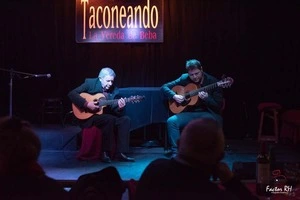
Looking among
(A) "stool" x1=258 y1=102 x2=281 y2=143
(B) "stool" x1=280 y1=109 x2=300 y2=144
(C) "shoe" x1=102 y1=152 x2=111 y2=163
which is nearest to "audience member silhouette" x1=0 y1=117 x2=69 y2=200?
(C) "shoe" x1=102 y1=152 x2=111 y2=163

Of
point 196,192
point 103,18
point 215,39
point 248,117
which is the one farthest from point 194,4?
point 196,192

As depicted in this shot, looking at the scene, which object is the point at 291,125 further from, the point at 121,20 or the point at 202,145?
the point at 202,145

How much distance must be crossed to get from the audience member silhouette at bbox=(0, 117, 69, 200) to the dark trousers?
14.3 ft

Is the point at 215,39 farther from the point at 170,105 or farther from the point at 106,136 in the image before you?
the point at 106,136

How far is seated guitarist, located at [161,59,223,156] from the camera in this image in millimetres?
6633

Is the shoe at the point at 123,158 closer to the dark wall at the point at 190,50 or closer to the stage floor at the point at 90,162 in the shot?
the stage floor at the point at 90,162

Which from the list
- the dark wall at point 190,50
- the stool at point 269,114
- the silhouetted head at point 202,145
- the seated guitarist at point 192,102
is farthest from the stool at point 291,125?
the silhouetted head at point 202,145

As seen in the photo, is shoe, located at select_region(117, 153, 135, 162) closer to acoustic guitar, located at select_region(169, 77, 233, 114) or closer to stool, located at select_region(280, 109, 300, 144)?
acoustic guitar, located at select_region(169, 77, 233, 114)

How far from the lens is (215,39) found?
336 inches

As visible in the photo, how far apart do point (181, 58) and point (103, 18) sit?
147 cm

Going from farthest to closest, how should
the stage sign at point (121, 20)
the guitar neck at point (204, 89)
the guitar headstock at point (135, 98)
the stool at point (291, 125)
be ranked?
the stage sign at point (121, 20) < the stool at point (291, 125) < the guitar headstock at point (135, 98) < the guitar neck at point (204, 89)

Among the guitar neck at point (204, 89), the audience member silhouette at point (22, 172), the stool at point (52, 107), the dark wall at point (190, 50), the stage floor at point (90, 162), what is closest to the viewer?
the audience member silhouette at point (22, 172)

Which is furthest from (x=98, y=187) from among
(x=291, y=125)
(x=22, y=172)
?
(x=291, y=125)

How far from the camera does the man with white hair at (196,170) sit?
2152mm
